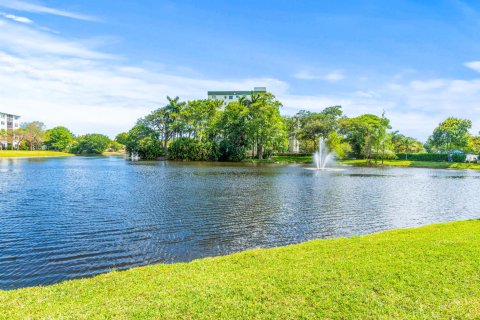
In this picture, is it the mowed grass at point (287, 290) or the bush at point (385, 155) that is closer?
the mowed grass at point (287, 290)

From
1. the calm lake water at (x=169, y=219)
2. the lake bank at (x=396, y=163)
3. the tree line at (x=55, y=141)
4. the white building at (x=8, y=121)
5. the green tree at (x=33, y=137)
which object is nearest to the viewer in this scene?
the calm lake water at (x=169, y=219)

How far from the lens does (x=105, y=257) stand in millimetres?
11406

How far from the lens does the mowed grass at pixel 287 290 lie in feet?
19.8

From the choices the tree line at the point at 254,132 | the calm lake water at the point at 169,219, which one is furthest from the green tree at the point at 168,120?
the calm lake water at the point at 169,219

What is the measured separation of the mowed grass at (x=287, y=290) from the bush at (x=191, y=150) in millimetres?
76331

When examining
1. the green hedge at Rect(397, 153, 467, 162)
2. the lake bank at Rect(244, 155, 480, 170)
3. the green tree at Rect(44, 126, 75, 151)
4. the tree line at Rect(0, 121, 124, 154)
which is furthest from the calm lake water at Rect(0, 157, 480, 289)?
the green tree at Rect(44, 126, 75, 151)

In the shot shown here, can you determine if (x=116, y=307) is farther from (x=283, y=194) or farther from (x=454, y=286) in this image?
(x=283, y=194)

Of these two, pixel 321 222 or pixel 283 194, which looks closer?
pixel 321 222

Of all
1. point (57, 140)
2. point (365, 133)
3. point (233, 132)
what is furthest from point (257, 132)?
point (57, 140)

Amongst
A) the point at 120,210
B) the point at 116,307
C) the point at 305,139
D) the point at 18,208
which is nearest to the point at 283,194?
the point at 120,210

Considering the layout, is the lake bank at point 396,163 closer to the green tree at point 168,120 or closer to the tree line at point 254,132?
the tree line at point 254,132

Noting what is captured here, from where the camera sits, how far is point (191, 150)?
87.2 meters

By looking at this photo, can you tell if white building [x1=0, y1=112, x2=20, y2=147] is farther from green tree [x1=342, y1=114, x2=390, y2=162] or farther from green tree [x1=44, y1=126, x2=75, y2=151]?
green tree [x1=342, y1=114, x2=390, y2=162]

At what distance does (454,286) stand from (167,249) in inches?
385
